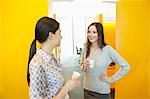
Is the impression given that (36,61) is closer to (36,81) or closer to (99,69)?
(36,81)

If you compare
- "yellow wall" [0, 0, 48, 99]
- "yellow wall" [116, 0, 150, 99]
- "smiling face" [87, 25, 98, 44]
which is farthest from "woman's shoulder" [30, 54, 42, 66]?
"yellow wall" [116, 0, 150, 99]

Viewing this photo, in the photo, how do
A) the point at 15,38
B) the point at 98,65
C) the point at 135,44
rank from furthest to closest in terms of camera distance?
the point at 135,44 → the point at 15,38 → the point at 98,65

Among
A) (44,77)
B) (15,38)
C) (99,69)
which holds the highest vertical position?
(15,38)

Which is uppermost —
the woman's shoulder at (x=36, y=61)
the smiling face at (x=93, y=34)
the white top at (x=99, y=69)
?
the smiling face at (x=93, y=34)

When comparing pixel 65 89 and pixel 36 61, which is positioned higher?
pixel 36 61

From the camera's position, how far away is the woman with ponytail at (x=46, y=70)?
1.08 m

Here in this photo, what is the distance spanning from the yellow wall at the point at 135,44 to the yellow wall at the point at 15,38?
3.95 feet

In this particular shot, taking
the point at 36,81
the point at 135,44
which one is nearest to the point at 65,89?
the point at 36,81

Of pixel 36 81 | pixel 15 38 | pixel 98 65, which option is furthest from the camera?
pixel 15 38

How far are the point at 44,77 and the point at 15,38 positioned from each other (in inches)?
68.5

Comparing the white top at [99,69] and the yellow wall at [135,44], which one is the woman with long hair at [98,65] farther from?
the yellow wall at [135,44]

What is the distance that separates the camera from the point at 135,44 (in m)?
2.98

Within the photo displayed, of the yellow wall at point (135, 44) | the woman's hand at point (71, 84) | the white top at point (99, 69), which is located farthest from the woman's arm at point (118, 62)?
the yellow wall at point (135, 44)

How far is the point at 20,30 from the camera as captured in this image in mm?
2709
